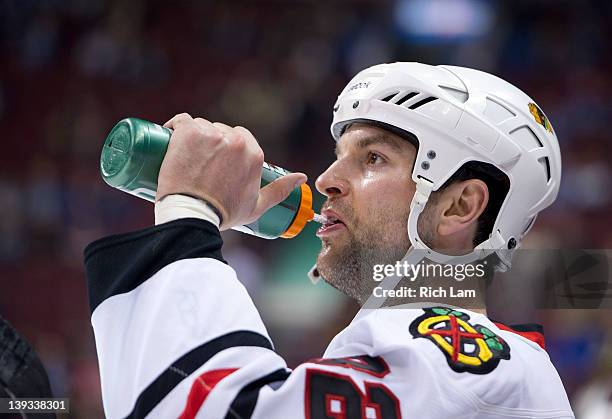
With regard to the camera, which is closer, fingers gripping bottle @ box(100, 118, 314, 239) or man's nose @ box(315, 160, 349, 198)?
fingers gripping bottle @ box(100, 118, 314, 239)

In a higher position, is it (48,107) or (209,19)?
(209,19)

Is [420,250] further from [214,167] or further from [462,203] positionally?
[214,167]

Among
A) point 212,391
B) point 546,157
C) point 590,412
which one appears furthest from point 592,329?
point 212,391

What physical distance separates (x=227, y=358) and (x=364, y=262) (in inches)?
25.5

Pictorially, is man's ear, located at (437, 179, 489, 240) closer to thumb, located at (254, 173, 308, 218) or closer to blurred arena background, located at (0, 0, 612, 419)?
thumb, located at (254, 173, 308, 218)

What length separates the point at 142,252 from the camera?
1.83m

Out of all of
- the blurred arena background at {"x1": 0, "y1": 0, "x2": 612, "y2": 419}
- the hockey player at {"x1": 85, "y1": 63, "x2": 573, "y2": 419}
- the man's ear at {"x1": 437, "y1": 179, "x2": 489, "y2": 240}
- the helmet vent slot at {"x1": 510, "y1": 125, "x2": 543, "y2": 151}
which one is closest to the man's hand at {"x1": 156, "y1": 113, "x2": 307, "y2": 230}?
the hockey player at {"x1": 85, "y1": 63, "x2": 573, "y2": 419}

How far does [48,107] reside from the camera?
11.3 metres

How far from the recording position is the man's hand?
1.91 metres

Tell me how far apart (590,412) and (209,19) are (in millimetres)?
10496

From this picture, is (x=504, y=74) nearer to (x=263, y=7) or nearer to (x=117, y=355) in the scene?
(x=263, y=7)

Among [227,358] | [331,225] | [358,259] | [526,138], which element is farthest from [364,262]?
[227,358]

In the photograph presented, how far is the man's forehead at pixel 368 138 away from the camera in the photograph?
2.34m

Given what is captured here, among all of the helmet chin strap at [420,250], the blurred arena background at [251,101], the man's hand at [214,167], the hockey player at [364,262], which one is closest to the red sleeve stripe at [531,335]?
the hockey player at [364,262]
